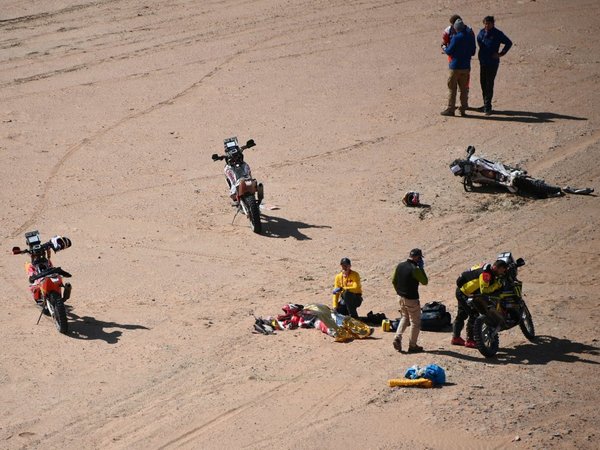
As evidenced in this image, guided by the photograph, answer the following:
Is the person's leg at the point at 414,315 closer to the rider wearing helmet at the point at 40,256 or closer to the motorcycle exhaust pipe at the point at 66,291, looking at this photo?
the motorcycle exhaust pipe at the point at 66,291

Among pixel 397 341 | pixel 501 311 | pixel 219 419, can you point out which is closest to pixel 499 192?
pixel 501 311

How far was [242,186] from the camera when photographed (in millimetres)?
20000

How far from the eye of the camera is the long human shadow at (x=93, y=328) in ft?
53.3

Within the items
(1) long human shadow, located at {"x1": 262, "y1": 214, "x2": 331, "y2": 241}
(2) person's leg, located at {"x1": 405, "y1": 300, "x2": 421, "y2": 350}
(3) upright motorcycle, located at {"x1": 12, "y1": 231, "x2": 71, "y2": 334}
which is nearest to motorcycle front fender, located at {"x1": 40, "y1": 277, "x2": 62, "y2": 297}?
(3) upright motorcycle, located at {"x1": 12, "y1": 231, "x2": 71, "y2": 334}

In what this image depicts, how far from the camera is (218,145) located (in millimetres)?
24500

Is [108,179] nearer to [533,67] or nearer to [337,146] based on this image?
[337,146]

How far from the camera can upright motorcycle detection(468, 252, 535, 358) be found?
569 inches

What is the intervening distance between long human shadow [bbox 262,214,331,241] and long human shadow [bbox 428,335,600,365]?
226 inches

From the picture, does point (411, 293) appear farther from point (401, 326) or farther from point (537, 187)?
point (537, 187)

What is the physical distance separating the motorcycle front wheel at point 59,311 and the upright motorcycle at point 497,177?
8.67 m

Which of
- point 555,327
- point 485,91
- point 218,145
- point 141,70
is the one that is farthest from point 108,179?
point 555,327

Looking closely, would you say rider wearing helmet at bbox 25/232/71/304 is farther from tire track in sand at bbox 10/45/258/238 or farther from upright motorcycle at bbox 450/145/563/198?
upright motorcycle at bbox 450/145/563/198

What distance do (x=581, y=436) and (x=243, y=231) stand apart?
9.46 m

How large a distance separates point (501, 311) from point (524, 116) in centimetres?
1159
